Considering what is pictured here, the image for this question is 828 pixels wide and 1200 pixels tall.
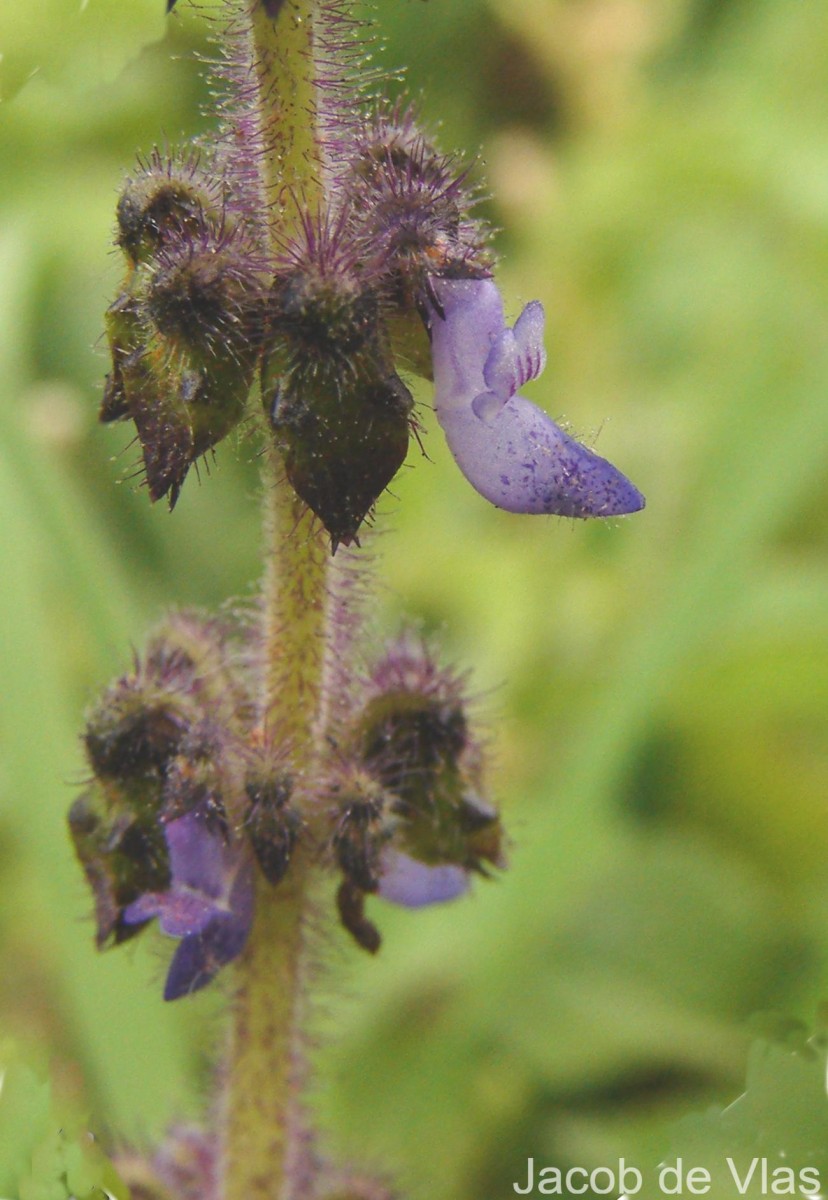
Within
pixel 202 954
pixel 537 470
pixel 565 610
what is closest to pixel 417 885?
pixel 202 954

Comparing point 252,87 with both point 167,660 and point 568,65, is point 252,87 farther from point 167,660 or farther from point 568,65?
point 568,65

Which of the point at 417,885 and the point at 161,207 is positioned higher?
the point at 161,207

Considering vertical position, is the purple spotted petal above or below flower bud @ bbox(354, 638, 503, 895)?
below

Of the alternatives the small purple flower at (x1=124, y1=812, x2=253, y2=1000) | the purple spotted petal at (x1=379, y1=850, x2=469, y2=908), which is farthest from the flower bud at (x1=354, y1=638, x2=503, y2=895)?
the small purple flower at (x1=124, y1=812, x2=253, y2=1000)

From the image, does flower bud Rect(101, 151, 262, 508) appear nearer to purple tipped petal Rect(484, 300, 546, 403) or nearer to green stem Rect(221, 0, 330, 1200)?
green stem Rect(221, 0, 330, 1200)

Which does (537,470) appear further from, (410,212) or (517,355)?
(410,212)

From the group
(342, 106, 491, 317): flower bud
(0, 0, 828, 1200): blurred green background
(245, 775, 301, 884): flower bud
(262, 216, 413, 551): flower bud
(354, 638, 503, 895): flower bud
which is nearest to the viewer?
(262, 216, 413, 551): flower bud
